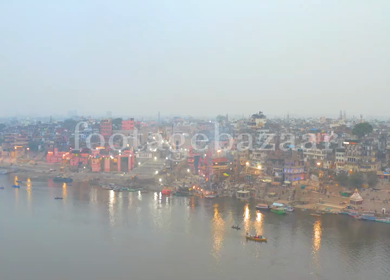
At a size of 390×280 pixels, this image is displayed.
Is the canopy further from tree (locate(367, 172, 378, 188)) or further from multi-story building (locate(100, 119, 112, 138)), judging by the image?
multi-story building (locate(100, 119, 112, 138))

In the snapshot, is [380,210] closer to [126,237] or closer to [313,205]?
[313,205]

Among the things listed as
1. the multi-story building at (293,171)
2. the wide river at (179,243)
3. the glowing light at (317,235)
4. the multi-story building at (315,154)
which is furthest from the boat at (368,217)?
the multi-story building at (315,154)

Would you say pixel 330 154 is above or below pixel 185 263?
above

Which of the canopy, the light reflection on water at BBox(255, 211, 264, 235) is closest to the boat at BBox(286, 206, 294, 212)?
Answer: the light reflection on water at BBox(255, 211, 264, 235)

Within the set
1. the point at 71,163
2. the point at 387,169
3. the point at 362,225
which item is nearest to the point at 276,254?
the point at 362,225

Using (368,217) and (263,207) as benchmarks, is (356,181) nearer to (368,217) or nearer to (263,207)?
(368,217)

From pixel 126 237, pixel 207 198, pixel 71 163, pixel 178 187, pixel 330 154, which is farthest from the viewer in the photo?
pixel 71 163

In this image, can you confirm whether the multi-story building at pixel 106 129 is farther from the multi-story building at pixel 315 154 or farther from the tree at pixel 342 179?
the tree at pixel 342 179
